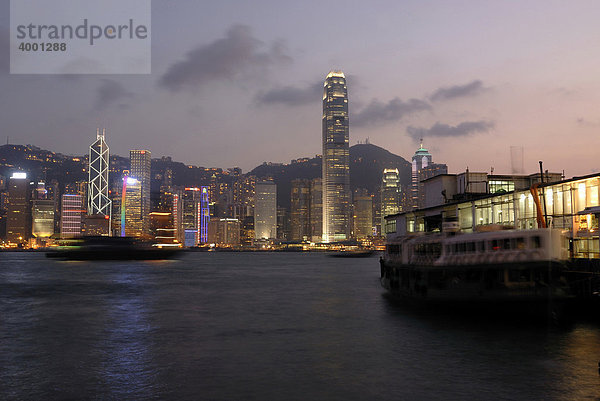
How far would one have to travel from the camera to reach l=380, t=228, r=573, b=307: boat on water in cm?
4128

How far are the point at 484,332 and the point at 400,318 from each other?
9.43 meters

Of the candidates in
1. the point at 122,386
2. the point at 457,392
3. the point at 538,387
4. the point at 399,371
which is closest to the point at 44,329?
the point at 122,386

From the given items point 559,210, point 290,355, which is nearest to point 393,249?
point 559,210

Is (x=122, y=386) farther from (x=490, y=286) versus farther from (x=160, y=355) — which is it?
(x=490, y=286)

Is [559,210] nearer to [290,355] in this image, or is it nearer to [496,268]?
[496,268]

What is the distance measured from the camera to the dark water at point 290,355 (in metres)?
22.3

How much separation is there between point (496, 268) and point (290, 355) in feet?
72.6

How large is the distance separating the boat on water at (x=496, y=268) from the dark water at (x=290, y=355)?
3299 mm

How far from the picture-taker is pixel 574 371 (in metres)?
24.9

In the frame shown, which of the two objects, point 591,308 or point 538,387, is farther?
point 591,308

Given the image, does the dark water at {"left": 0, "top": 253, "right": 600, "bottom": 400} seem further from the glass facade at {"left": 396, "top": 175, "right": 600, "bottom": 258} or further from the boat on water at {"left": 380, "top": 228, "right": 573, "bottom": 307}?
the glass facade at {"left": 396, "top": 175, "right": 600, "bottom": 258}

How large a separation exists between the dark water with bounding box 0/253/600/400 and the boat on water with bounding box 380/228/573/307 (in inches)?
130

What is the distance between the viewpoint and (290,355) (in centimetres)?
3002

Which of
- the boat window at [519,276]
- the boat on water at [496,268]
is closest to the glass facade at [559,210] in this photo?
the boat on water at [496,268]
